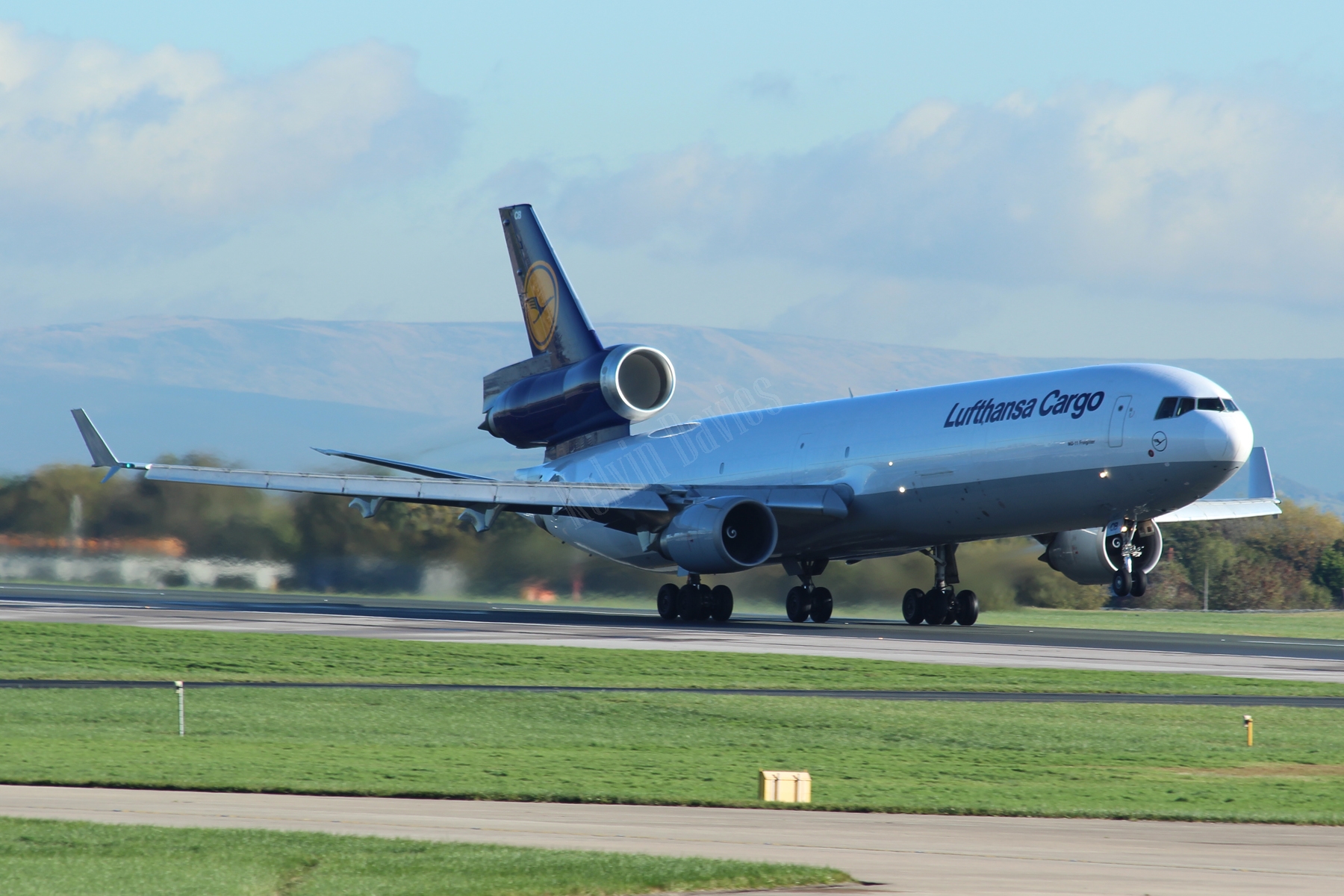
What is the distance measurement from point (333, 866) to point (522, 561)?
3823 centimetres

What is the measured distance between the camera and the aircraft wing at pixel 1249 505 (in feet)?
143

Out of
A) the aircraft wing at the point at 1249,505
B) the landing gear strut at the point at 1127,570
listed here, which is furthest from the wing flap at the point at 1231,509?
the landing gear strut at the point at 1127,570

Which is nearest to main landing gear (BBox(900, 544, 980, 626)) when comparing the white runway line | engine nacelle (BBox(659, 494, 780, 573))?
engine nacelle (BBox(659, 494, 780, 573))

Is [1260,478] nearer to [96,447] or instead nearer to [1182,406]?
[1182,406]

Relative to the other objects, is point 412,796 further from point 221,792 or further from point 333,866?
point 333,866

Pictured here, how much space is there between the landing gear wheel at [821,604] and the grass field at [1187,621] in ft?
18.3

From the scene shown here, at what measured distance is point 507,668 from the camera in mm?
26953

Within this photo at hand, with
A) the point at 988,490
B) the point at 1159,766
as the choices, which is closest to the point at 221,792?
the point at 1159,766

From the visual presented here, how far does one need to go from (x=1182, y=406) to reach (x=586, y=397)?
711 inches

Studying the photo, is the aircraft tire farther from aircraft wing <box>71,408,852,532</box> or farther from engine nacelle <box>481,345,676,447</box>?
engine nacelle <box>481,345,676,447</box>

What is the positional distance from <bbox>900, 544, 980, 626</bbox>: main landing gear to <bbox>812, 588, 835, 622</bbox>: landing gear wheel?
220cm

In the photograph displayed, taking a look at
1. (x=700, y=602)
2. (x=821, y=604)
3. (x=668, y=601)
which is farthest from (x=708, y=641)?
(x=821, y=604)

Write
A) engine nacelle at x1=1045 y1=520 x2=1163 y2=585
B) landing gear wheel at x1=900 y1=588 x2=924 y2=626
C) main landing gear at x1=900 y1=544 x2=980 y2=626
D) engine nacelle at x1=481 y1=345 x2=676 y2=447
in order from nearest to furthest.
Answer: engine nacelle at x1=1045 y1=520 x2=1163 y2=585, main landing gear at x1=900 y1=544 x2=980 y2=626, landing gear wheel at x1=900 y1=588 x2=924 y2=626, engine nacelle at x1=481 y1=345 x2=676 y2=447

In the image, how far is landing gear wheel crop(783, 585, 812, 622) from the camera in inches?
1689
